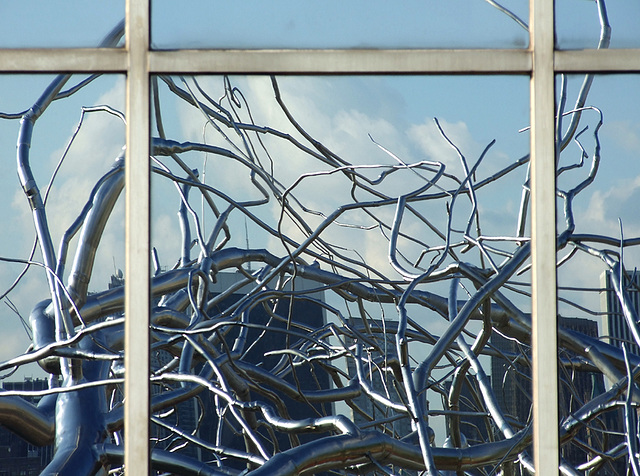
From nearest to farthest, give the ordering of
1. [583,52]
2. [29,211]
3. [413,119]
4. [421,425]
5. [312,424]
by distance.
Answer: [583,52]
[421,425]
[312,424]
[29,211]
[413,119]

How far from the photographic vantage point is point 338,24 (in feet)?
4.17

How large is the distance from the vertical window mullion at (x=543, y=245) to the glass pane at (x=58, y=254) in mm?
931

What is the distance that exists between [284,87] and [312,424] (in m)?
1.12

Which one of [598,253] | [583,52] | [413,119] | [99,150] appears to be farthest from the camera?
[413,119]

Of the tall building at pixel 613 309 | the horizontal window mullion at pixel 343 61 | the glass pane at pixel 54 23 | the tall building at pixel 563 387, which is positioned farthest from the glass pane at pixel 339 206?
the horizontal window mullion at pixel 343 61

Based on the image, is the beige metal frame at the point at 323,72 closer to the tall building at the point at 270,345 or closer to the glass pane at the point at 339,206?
the glass pane at the point at 339,206

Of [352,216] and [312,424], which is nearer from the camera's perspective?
[312,424]

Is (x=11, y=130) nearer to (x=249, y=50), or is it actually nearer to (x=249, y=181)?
(x=249, y=181)

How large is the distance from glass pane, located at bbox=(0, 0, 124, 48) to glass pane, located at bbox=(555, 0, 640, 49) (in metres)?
0.78

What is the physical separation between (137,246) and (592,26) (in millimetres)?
882

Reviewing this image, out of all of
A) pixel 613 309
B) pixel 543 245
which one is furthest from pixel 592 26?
pixel 613 309

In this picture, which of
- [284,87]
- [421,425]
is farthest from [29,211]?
[421,425]

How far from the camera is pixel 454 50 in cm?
120

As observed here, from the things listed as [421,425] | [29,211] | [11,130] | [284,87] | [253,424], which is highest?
[284,87]
